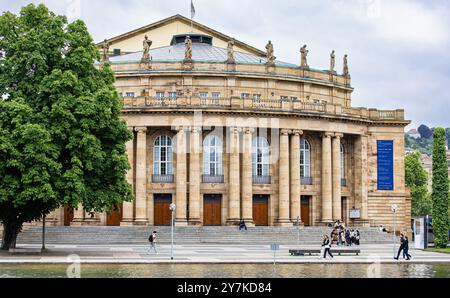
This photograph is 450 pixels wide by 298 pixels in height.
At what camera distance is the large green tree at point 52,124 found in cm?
4788

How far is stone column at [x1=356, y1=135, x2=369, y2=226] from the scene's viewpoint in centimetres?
8369

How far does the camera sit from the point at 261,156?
79.8 meters

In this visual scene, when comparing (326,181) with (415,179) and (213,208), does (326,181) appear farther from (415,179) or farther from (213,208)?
(415,179)

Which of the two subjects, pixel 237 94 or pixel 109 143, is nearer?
pixel 109 143

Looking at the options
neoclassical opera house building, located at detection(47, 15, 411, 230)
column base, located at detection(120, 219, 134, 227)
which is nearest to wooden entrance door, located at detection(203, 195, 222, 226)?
neoclassical opera house building, located at detection(47, 15, 411, 230)

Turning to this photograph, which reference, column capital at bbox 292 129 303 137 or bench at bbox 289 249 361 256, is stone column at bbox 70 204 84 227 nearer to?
column capital at bbox 292 129 303 137

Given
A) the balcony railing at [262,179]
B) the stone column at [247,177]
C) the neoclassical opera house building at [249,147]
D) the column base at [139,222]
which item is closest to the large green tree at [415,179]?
the neoclassical opera house building at [249,147]

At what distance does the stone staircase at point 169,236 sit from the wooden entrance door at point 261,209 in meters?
5.52

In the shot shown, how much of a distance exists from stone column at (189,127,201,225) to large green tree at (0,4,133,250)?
2223 cm
